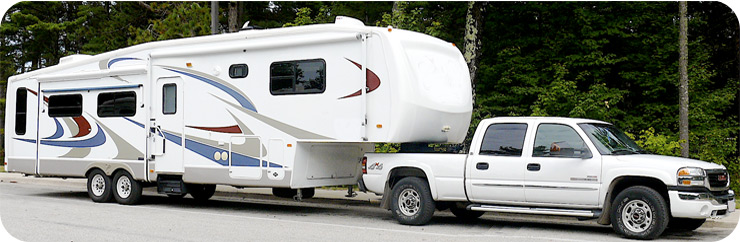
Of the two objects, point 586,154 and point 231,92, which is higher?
point 231,92

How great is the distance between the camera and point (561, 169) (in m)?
10.3

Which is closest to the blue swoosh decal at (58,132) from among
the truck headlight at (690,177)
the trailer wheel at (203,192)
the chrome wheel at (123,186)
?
the chrome wheel at (123,186)

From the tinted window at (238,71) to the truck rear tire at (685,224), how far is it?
752 cm

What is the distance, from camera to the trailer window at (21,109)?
16.6 m

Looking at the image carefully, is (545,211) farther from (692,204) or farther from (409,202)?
(409,202)

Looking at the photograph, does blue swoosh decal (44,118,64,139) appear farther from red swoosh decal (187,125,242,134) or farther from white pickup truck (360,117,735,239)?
white pickup truck (360,117,735,239)

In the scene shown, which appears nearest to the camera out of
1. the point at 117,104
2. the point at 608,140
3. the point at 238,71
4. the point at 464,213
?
the point at 608,140

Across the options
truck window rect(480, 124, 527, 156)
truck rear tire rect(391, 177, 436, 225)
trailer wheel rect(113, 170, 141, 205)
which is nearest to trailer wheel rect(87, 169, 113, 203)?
trailer wheel rect(113, 170, 141, 205)

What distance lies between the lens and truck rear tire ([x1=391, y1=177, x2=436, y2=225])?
1145cm

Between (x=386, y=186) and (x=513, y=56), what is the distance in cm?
1251

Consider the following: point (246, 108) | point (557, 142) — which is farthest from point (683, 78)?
point (246, 108)

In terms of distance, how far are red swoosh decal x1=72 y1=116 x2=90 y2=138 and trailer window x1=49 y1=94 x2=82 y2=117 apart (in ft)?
0.40

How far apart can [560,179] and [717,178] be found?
207cm

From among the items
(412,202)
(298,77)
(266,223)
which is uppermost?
(298,77)
